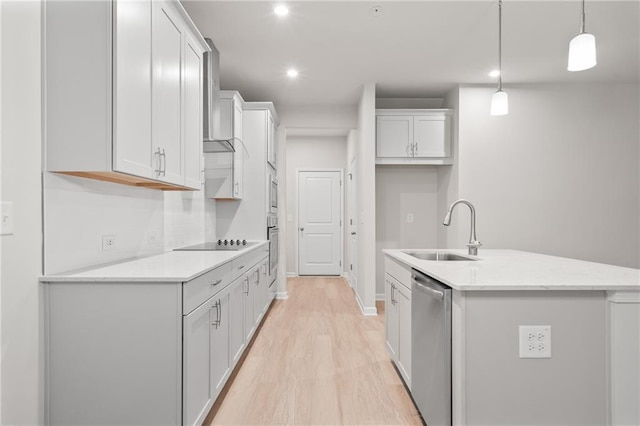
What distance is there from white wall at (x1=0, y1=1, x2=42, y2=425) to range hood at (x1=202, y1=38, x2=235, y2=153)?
1387mm

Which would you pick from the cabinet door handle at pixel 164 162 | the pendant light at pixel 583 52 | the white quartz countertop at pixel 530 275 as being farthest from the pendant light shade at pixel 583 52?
the cabinet door handle at pixel 164 162

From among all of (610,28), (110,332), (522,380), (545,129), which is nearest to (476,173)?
(545,129)

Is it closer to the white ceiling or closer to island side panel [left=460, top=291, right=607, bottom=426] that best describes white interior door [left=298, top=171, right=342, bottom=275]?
the white ceiling

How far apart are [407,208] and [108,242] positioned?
3741 mm

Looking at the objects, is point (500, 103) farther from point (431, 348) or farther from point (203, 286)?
point (203, 286)

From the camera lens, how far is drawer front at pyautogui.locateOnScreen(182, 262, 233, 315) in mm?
1614

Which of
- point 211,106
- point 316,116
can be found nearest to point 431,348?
point 211,106

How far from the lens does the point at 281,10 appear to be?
8.85 ft

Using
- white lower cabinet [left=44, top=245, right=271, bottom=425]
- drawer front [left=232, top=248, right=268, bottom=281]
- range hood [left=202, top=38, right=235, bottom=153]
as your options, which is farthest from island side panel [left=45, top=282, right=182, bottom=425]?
range hood [left=202, top=38, right=235, bottom=153]

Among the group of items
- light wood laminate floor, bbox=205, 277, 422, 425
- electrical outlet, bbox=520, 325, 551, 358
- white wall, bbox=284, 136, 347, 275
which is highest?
white wall, bbox=284, 136, 347, 275

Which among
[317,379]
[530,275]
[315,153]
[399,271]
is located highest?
[315,153]

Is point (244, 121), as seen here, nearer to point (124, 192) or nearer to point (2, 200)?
point (124, 192)

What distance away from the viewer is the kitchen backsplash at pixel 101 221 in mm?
1652

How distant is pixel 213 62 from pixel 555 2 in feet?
9.21
